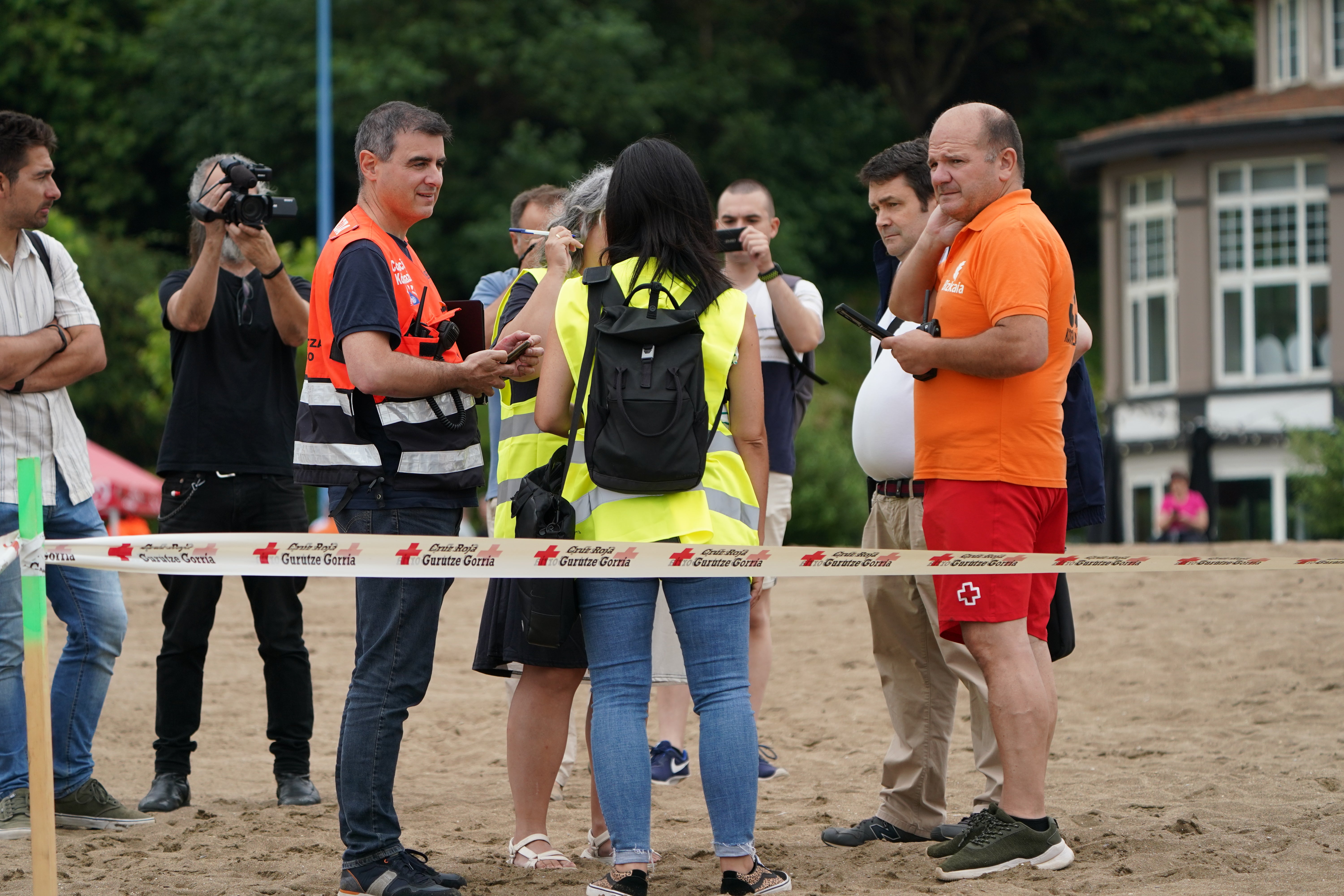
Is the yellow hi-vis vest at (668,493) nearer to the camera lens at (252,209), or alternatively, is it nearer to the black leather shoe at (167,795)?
the camera lens at (252,209)

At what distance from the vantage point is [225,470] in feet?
18.7

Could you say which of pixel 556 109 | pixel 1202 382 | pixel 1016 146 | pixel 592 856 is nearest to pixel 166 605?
pixel 592 856

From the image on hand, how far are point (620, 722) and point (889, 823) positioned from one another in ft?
4.52

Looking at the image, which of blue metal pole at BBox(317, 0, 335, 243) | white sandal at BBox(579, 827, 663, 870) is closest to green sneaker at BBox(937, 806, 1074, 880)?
white sandal at BBox(579, 827, 663, 870)

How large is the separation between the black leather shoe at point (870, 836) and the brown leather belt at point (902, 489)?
1.08 metres

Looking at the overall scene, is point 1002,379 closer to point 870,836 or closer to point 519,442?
point 519,442

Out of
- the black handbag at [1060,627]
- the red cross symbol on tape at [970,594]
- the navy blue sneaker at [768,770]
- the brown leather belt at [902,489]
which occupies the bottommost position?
the navy blue sneaker at [768,770]

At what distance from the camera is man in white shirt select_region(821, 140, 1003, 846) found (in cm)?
507

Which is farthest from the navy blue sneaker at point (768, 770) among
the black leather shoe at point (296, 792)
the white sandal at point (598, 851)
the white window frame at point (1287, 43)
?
the white window frame at point (1287, 43)

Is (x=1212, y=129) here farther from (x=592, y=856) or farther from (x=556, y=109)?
(x=592, y=856)

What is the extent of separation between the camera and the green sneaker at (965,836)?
451 cm

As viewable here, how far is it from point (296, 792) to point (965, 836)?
2.63m

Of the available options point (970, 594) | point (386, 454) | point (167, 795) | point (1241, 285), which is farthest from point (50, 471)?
point (1241, 285)

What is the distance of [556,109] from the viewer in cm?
2931
